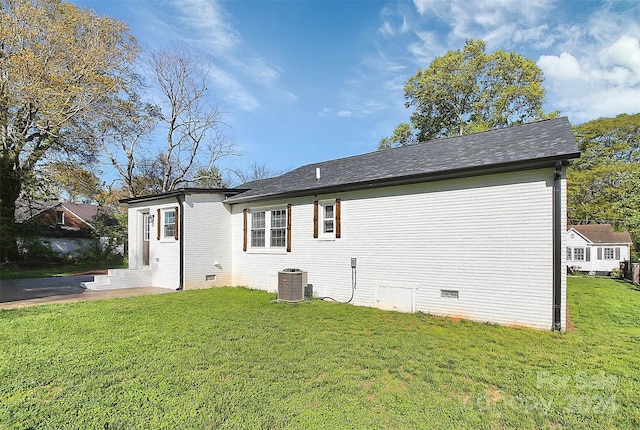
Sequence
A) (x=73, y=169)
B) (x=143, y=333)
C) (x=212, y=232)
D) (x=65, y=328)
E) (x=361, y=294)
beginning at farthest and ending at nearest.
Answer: (x=73, y=169)
(x=212, y=232)
(x=361, y=294)
(x=65, y=328)
(x=143, y=333)

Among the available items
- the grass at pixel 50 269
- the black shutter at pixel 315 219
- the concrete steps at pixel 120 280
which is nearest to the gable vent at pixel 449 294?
the black shutter at pixel 315 219

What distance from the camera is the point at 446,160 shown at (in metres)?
7.75

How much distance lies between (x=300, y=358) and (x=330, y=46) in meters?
12.3

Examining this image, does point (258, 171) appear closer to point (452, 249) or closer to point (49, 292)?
point (49, 292)

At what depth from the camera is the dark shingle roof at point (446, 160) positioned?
248 inches

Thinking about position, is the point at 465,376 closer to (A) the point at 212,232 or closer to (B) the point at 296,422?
(B) the point at 296,422

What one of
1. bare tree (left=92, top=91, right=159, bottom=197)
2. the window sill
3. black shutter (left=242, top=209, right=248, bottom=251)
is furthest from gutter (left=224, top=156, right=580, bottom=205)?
bare tree (left=92, top=91, right=159, bottom=197)

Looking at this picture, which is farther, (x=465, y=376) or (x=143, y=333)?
(x=143, y=333)

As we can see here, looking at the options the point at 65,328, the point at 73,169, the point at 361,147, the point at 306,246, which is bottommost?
the point at 65,328

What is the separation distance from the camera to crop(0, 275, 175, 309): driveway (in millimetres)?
9148

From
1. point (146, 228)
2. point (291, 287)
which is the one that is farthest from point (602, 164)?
point (146, 228)

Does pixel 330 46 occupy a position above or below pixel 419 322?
above

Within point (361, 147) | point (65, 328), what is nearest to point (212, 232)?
point (65, 328)

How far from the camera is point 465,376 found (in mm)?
3959
